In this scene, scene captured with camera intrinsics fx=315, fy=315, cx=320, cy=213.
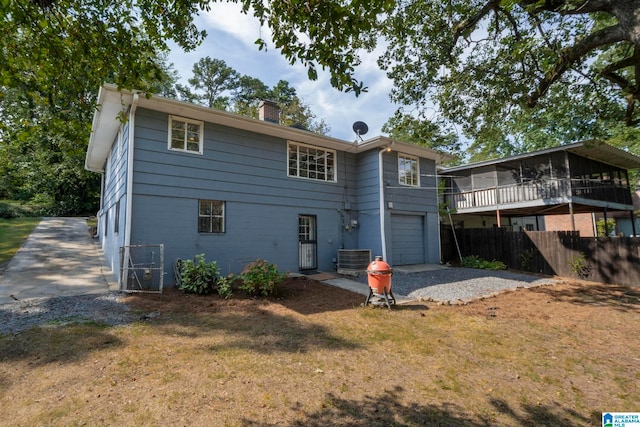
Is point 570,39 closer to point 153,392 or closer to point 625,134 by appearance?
point 153,392

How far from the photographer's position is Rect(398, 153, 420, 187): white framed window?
11694mm

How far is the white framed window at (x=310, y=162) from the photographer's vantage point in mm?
10203

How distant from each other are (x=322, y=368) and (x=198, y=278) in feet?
14.6

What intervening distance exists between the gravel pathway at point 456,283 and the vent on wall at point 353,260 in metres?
0.49

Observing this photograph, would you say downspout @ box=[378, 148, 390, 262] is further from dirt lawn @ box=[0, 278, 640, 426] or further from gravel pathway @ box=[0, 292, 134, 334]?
gravel pathway @ box=[0, 292, 134, 334]

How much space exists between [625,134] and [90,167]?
1087 inches

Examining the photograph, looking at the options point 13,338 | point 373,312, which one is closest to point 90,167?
point 13,338

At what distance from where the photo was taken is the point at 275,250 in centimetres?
938

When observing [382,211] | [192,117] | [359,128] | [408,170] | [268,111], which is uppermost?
[268,111]

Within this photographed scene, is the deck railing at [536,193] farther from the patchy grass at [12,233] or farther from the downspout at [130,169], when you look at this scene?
the patchy grass at [12,233]

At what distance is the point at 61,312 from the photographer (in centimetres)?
540

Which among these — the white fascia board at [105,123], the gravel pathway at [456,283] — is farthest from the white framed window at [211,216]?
the gravel pathway at [456,283]

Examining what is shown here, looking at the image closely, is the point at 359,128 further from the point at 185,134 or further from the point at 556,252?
the point at 556,252

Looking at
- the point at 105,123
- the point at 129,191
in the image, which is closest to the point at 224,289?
the point at 129,191
